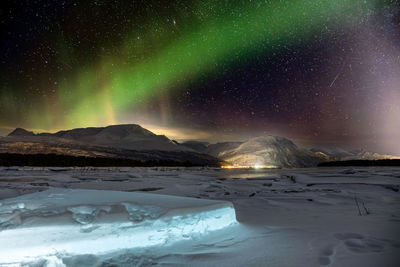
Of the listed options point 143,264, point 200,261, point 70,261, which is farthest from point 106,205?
point 200,261

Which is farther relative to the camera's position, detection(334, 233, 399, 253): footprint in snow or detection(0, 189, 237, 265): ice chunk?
detection(0, 189, 237, 265): ice chunk


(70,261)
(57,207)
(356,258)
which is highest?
(57,207)

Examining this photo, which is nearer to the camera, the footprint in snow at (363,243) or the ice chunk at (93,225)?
the footprint in snow at (363,243)

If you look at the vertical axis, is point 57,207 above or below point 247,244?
above

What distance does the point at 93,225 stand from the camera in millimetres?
2578

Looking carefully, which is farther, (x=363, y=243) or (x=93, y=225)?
(x=93, y=225)

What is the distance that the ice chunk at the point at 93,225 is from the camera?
2.32 metres

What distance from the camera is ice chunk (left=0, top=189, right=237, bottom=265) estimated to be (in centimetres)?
232

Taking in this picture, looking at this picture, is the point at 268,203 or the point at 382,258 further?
the point at 268,203

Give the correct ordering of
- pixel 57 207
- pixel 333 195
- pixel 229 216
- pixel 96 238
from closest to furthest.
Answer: pixel 96 238, pixel 57 207, pixel 229 216, pixel 333 195

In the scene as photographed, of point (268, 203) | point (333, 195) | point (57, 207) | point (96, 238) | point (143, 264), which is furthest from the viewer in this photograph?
point (333, 195)

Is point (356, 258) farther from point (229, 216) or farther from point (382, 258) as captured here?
point (229, 216)

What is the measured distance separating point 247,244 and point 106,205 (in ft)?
5.13

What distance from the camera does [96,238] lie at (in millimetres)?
2506
